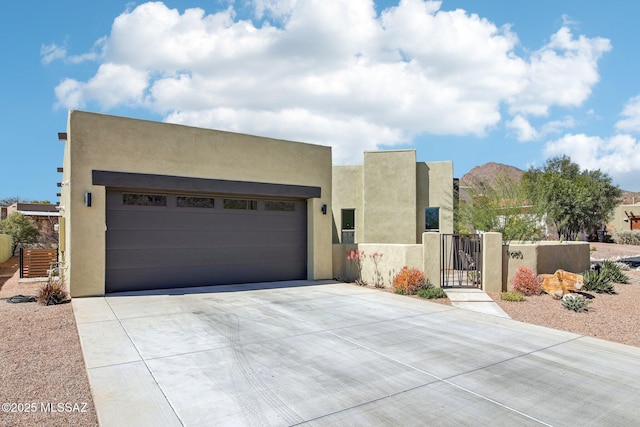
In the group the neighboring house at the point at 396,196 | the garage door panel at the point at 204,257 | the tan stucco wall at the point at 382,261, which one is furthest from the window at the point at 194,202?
the neighboring house at the point at 396,196

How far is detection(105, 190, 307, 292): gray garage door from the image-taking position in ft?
36.0

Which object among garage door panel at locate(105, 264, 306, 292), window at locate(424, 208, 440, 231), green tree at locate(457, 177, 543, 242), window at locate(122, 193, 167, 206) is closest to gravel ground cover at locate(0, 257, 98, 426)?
garage door panel at locate(105, 264, 306, 292)

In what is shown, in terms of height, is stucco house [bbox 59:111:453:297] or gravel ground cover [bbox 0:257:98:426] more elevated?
stucco house [bbox 59:111:453:297]

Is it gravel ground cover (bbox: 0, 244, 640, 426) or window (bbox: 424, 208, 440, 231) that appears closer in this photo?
gravel ground cover (bbox: 0, 244, 640, 426)

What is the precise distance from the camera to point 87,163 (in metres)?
10.3

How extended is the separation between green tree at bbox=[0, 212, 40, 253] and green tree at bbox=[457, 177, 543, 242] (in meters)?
25.9

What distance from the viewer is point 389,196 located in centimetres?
1811

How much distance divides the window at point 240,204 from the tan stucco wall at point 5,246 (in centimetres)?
1678

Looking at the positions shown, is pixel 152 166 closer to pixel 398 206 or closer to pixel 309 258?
pixel 309 258

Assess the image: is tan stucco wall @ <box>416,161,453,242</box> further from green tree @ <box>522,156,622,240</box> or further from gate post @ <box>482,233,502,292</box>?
green tree @ <box>522,156,622,240</box>

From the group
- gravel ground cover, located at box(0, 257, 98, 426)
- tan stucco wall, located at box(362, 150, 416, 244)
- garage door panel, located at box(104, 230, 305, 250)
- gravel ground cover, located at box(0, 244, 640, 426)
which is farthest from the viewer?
tan stucco wall, located at box(362, 150, 416, 244)

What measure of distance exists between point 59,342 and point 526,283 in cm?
1039

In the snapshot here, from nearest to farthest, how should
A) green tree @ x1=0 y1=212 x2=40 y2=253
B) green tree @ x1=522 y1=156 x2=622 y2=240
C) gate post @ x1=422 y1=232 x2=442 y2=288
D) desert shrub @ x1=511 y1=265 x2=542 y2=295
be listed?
desert shrub @ x1=511 y1=265 x2=542 y2=295 < gate post @ x1=422 y1=232 x2=442 y2=288 < green tree @ x1=0 y1=212 x2=40 y2=253 < green tree @ x1=522 y1=156 x2=622 y2=240

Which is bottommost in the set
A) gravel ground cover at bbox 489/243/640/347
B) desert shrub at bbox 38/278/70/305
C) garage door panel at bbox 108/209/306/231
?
gravel ground cover at bbox 489/243/640/347
